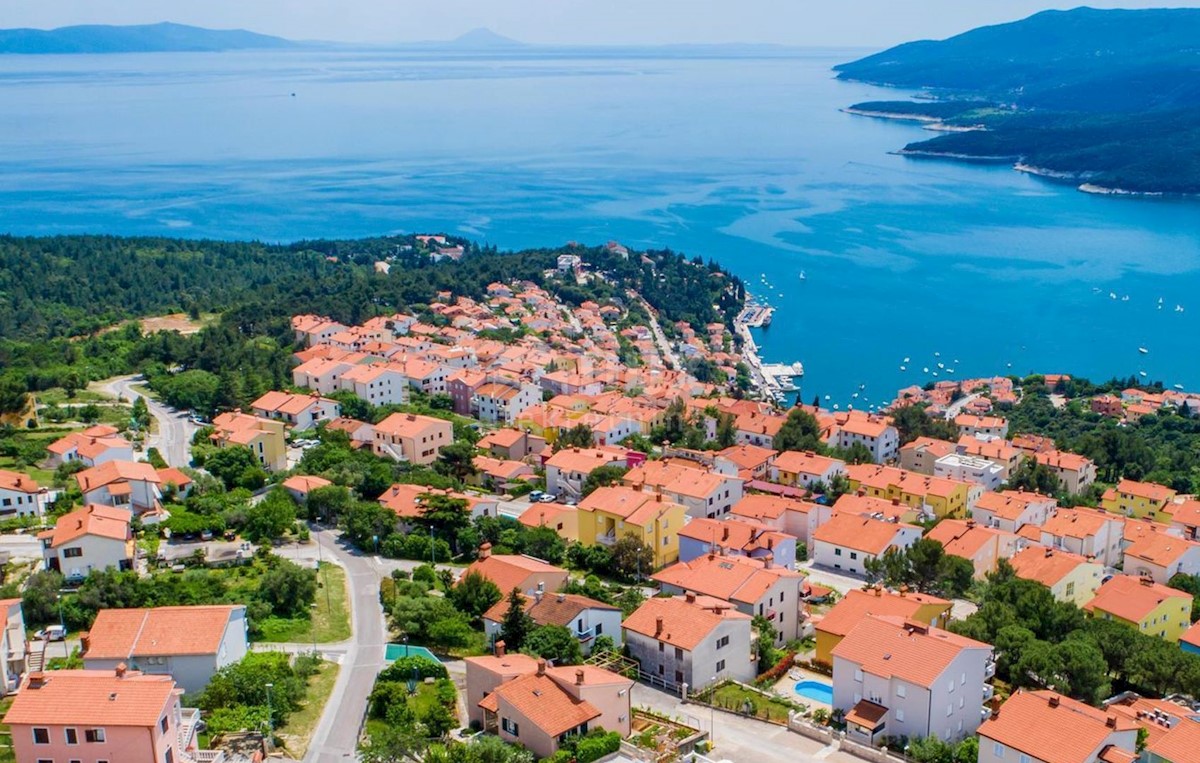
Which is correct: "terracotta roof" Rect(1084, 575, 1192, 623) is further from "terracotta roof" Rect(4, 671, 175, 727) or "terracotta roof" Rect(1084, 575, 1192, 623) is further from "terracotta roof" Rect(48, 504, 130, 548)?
"terracotta roof" Rect(48, 504, 130, 548)

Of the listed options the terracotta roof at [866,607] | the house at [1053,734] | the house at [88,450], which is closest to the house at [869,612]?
the terracotta roof at [866,607]

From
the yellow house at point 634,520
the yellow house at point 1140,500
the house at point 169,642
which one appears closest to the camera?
the house at point 169,642

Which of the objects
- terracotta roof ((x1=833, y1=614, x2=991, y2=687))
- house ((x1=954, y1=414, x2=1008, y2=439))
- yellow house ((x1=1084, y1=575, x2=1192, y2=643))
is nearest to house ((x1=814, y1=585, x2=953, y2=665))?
terracotta roof ((x1=833, y1=614, x2=991, y2=687))

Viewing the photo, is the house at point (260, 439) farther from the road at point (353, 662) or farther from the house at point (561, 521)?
the house at point (561, 521)

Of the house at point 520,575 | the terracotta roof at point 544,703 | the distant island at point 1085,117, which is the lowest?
the house at point 520,575

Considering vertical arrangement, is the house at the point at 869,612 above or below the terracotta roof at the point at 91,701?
below

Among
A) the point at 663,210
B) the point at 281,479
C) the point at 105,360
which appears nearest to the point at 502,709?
the point at 281,479
